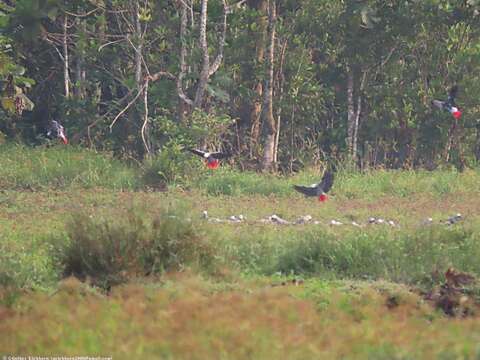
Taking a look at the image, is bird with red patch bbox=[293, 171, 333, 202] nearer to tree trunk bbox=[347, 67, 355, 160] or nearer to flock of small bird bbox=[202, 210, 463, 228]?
flock of small bird bbox=[202, 210, 463, 228]

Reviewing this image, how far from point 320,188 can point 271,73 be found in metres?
3.58

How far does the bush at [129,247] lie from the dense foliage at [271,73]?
755 cm

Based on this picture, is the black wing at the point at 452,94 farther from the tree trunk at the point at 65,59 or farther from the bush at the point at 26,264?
the bush at the point at 26,264

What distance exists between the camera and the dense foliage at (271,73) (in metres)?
16.7

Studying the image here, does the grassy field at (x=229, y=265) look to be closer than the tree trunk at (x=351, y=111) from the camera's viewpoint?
Yes

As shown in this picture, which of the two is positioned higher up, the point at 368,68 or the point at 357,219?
the point at 368,68

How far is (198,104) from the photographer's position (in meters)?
16.2

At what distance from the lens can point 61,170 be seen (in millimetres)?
15031

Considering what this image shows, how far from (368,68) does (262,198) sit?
190 inches

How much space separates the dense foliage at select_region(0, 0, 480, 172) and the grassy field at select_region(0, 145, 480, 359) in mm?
1793

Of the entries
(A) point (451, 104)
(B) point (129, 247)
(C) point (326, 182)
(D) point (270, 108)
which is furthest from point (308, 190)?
→ (B) point (129, 247)

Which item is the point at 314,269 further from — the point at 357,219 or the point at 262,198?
the point at 262,198

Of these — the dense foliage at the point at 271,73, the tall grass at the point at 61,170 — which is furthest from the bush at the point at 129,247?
the dense foliage at the point at 271,73

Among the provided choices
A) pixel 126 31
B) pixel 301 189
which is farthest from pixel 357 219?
pixel 126 31
